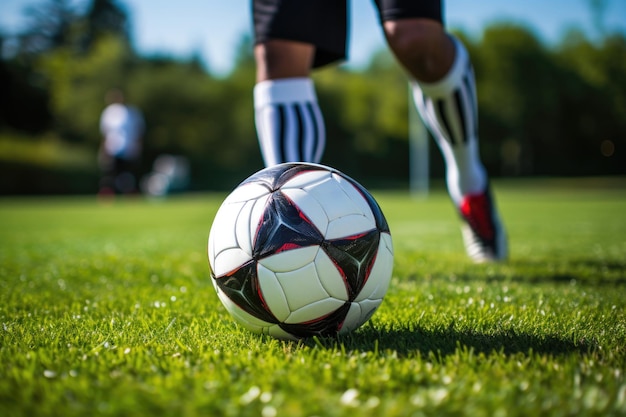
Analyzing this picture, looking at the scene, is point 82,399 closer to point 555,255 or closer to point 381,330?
point 381,330

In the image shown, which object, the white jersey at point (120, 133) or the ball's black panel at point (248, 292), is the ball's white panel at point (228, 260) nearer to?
the ball's black panel at point (248, 292)

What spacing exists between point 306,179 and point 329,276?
0.34 meters

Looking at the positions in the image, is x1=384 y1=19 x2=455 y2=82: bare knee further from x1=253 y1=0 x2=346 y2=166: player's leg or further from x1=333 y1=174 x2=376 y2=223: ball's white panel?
x1=333 y1=174 x2=376 y2=223: ball's white panel

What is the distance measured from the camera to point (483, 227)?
11.8 feet

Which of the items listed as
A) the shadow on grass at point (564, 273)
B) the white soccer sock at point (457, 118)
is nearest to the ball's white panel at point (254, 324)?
the shadow on grass at point (564, 273)

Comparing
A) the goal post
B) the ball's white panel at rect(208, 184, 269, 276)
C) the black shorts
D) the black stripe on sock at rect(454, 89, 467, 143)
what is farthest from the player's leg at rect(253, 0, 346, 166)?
the goal post

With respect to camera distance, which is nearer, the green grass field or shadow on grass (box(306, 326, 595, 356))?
the green grass field

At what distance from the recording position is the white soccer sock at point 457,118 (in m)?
3.27

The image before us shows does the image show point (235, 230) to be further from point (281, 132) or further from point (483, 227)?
point (483, 227)

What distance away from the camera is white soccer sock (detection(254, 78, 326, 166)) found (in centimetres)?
289

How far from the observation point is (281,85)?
116 inches

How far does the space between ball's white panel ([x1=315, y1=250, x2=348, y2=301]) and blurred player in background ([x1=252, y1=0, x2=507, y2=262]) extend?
1132 mm

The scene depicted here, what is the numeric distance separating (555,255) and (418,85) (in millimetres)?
1856

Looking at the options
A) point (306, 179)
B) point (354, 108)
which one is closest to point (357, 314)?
point (306, 179)
